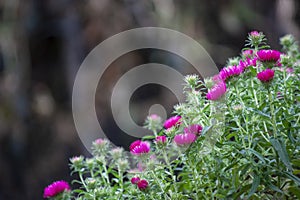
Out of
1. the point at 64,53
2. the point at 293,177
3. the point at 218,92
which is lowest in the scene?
the point at 293,177

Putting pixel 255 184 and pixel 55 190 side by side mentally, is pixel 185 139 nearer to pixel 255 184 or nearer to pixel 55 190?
pixel 255 184

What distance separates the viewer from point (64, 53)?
2.60m

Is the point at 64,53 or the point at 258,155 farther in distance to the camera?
the point at 64,53

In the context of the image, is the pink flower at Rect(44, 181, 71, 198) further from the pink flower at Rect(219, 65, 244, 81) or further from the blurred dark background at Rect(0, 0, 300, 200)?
the blurred dark background at Rect(0, 0, 300, 200)

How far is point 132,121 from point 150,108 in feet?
0.61

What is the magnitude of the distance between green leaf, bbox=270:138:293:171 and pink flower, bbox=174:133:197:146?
9cm

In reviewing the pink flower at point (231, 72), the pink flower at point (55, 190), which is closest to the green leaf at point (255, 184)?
the pink flower at point (231, 72)

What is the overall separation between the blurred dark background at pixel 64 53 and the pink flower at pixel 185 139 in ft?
6.12

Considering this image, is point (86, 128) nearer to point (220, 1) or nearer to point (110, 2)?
point (110, 2)

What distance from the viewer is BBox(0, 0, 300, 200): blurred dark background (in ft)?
8.04

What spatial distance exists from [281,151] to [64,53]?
2.20 meters

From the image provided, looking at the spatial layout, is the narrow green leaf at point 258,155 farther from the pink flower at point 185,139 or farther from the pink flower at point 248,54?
the pink flower at point 248,54

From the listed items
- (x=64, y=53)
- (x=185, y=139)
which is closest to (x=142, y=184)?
(x=185, y=139)

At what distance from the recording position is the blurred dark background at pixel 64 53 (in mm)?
2451
